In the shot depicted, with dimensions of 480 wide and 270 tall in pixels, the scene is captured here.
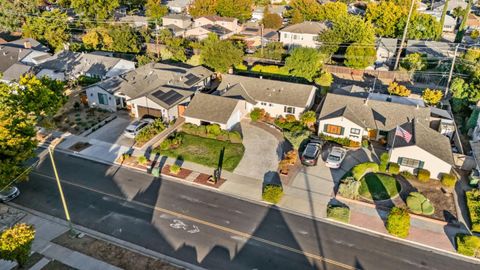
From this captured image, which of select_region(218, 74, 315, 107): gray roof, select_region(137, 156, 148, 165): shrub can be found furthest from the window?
select_region(137, 156, 148, 165): shrub

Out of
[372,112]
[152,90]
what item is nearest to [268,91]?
[372,112]

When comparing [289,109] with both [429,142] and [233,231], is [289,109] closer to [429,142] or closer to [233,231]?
[429,142]

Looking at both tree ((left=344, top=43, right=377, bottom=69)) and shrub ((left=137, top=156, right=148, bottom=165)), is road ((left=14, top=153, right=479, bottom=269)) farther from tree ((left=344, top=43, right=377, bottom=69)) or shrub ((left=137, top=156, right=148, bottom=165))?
tree ((left=344, top=43, right=377, bottom=69))

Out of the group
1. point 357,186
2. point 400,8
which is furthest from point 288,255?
point 400,8

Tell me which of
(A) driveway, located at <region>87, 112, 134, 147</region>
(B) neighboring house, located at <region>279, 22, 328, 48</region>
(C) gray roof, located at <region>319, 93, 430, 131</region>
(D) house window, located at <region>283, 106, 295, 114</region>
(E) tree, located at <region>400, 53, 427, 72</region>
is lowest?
(A) driveway, located at <region>87, 112, 134, 147</region>

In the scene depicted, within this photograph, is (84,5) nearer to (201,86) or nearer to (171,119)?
(201,86)
